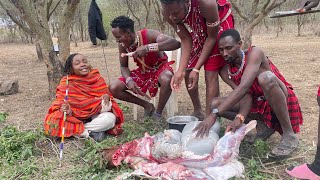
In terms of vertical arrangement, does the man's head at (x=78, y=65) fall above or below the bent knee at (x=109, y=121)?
above

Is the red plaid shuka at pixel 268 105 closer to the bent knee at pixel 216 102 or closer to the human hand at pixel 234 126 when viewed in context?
the bent knee at pixel 216 102

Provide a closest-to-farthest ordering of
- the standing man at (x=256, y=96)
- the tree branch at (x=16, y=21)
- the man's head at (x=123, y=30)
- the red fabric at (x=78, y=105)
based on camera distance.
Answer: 1. the standing man at (x=256, y=96)
2. the red fabric at (x=78, y=105)
3. the man's head at (x=123, y=30)
4. the tree branch at (x=16, y=21)

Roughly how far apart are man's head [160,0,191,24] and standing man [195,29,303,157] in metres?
0.40

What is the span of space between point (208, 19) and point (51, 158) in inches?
75.3

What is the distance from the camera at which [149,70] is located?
12.6 ft

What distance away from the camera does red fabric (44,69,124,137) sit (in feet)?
10.9

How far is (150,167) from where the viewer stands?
2424 mm

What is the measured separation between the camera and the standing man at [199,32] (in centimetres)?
278

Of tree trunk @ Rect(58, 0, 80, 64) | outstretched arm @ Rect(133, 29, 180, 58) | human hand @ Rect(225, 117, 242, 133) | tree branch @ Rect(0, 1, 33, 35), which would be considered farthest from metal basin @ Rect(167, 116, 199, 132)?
tree branch @ Rect(0, 1, 33, 35)

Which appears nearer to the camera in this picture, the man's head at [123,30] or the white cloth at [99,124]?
the white cloth at [99,124]

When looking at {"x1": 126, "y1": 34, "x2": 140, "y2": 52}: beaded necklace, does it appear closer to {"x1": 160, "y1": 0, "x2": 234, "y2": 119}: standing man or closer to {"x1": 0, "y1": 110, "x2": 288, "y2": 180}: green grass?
{"x1": 160, "y1": 0, "x2": 234, "y2": 119}: standing man

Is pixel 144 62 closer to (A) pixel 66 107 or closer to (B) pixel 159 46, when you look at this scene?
(B) pixel 159 46

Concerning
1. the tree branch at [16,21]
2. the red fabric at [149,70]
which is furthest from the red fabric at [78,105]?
the tree branch at [16,21]

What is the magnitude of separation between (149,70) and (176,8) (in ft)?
4.04
